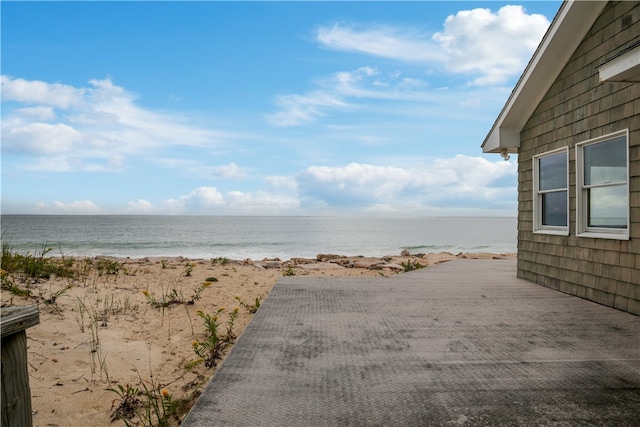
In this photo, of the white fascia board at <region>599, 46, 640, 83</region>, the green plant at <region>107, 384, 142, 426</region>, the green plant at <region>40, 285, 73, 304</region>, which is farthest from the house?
the green plant at <region>40, 285, 73, 304</region>

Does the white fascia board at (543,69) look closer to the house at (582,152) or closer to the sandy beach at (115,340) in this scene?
the house at (582,152)

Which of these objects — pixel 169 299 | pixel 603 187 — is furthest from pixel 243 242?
pixel 603 187

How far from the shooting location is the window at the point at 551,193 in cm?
616

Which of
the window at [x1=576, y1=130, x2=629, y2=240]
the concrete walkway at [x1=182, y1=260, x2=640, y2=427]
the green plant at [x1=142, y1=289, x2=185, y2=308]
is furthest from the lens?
the green plant at [x1=142, y1=289, x2=185, y2=308]

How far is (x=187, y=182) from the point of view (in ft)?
136

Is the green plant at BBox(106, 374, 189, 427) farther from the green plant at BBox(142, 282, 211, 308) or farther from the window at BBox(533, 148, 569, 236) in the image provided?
the window at BBox(533, 148, 569, 236)

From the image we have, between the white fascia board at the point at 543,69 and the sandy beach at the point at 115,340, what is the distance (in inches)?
204

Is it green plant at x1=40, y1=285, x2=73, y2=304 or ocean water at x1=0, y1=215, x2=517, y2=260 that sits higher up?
green plant at x1=40, y1=285, x2=73, y2=304

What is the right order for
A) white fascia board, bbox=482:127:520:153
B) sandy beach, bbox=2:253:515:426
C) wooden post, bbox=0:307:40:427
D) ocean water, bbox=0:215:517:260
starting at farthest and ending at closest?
ocean water, bbox=0:215:517:260 < white fascia board, bbox=482:127:520:153 < sandy beach, bbox=2:253:515:426 < wooden post, bbox=0:307:40:427

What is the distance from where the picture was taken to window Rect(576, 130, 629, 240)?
16.5 ft

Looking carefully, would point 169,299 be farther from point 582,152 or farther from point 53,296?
point 582,152

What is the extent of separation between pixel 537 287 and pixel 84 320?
257 inches

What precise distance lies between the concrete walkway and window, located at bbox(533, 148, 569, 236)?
148cm

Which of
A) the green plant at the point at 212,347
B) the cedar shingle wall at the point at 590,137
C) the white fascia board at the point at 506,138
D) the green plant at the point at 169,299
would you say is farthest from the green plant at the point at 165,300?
the white fascia board at the point at 506,138
